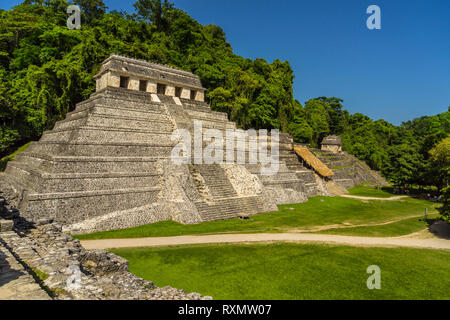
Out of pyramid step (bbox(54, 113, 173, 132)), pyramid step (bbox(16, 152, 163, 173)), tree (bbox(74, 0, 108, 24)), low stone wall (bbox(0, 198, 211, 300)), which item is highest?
tree (bbox(74, 0, 108, 24))

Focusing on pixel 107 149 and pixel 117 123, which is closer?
pixel 107 149

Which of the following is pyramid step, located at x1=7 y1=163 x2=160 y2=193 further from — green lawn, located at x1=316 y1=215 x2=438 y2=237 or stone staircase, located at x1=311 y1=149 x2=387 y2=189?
stone staircase, located at x1=311 y1=149 x2=387 y2=189

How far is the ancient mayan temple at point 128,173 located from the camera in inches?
641

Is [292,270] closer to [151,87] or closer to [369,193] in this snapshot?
[151,87]

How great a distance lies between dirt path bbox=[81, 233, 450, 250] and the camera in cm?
1388

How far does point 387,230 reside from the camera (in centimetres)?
1825

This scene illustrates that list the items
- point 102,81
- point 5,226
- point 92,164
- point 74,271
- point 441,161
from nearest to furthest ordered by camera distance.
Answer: point 74,271 → point 5,226 → point 92,164 → point 102,81 → point 441,161

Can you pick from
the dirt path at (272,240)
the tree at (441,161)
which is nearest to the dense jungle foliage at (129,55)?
the tree at (441,161)

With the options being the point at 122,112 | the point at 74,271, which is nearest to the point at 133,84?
the point at 122,112

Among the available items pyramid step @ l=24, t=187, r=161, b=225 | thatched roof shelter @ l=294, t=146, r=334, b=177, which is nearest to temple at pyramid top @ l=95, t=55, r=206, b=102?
pyramid step @ l=24, t=187, r=161, b=225

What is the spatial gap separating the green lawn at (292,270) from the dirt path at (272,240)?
2.70ft

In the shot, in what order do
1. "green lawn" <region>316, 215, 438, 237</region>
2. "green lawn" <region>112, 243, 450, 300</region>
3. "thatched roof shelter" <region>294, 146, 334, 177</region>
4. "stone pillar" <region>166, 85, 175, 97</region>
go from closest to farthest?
"green lawn" <region>112, 243, 450, 300</region>, "green lawn" <region>316, 215, 438, 237</region>, "stone pillar" <region>166, 85, 175, 97</region>, "thatched roof shelter" <region>294, 146, 334, 177</region>

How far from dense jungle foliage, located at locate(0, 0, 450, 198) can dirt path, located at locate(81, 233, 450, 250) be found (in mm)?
18186

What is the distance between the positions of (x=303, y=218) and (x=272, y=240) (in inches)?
269
